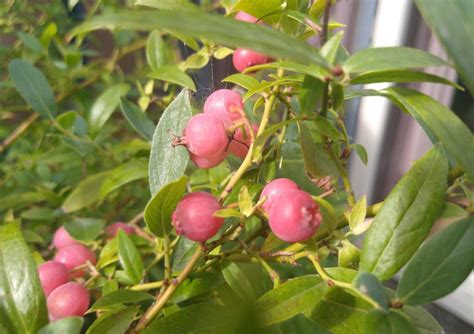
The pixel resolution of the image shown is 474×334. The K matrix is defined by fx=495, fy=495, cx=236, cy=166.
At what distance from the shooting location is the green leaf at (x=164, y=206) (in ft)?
0.98

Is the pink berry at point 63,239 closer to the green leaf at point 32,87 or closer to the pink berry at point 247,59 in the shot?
the green leaf at point 32,87

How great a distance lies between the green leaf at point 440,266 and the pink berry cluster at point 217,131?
13 cm

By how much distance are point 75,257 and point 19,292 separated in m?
0.15

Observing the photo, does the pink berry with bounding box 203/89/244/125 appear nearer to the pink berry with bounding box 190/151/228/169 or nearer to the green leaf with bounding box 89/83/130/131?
the pink berry with bounding box 190/151/228/169

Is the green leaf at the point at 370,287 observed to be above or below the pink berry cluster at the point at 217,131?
below

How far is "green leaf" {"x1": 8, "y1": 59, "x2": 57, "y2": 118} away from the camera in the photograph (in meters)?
0.56

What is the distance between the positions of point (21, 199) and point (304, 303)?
1.38ft

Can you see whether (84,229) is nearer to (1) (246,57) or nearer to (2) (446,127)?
(1) (246,57)

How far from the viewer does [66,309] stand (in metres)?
0.35

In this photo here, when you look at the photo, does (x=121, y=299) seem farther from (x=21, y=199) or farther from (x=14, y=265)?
(x=21, y=199)

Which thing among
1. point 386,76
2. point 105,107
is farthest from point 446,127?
point 105,107

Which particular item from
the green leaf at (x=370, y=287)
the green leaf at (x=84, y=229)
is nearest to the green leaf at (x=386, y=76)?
the green leaf at (x=370, y=287)

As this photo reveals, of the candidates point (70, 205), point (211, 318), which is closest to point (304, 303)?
point (211, 318)

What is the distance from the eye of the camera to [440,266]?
0.87 ft
